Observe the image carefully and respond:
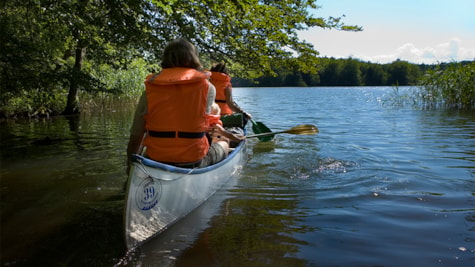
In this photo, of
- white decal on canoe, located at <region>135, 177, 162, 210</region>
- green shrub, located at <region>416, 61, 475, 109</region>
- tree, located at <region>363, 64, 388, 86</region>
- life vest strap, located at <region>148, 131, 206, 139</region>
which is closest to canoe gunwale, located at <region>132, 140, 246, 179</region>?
white decal on canoe, located at <region>135, 177, 162, 210</region>

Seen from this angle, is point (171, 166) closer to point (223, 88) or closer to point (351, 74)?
point (223, 88)

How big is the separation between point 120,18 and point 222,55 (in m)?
2.96

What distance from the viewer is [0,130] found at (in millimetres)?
10000

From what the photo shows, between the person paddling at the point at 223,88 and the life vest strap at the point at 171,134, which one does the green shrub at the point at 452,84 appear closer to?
the person paddling at the point at 223,88

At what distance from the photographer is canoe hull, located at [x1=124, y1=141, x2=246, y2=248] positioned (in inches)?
111

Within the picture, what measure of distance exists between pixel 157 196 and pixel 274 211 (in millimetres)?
1467

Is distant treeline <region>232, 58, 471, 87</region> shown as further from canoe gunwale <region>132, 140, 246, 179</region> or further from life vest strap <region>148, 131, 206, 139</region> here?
life vest strap <region>148, 131, 206, 139</region>

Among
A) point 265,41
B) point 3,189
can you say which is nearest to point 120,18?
point 265,41

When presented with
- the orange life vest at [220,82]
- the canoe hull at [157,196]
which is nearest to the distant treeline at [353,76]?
the orange life vest at [220,82]

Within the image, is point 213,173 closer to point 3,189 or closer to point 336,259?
point 336,259

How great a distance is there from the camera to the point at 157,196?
3098 millimetres

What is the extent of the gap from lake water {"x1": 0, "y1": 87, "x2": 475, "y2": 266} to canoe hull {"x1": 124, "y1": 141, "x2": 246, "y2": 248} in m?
0.12

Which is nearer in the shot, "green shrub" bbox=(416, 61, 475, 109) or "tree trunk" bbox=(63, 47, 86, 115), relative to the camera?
"tree trunk" bbox=(63, 47, 86, 115)

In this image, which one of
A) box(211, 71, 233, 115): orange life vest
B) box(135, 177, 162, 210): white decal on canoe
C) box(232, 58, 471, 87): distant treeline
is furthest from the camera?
box(232, 58, 471, 87): distant treeline
